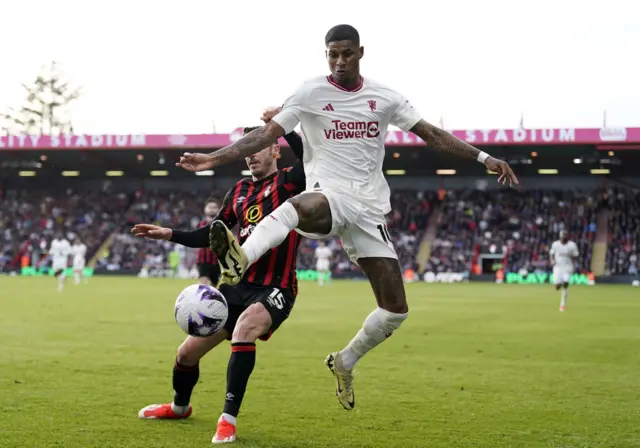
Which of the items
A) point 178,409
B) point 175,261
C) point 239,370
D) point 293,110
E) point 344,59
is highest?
point 344,59

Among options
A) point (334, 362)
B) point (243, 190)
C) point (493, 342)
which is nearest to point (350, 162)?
point (243, 190)

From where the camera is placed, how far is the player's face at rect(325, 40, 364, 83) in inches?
248

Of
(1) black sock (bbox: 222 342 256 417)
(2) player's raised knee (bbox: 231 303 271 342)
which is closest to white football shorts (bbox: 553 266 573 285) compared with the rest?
(2) player's raised knee (bbox: 231 303 271 342)

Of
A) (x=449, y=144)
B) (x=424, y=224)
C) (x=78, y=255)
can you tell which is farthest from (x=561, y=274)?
(x=424, y=224)

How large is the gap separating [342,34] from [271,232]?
1.58 m

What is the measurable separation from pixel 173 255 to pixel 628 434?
137 feet

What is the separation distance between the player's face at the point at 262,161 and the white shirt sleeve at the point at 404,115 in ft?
3.26

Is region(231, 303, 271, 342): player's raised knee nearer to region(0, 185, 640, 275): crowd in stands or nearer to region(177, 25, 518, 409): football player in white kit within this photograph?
region(177, 25, 518, 409): football player in white kit

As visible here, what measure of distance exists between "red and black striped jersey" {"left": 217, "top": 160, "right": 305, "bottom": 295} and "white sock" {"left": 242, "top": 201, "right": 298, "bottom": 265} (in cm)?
73

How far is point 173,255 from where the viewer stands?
155 ft

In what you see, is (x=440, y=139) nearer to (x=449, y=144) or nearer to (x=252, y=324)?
(x=449, y=144)

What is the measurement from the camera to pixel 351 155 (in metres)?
6.47

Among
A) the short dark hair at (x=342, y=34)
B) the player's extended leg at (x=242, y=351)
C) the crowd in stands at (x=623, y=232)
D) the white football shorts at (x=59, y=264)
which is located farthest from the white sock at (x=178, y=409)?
the crowd in stands at (x=623, y=232)

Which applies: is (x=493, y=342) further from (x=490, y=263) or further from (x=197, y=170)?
(x=490, y=263)
